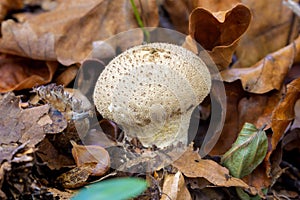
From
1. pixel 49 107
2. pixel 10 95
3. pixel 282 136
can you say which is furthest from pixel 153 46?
pixel 282 136

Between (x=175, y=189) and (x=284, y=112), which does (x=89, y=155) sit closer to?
(x=175, y=189)

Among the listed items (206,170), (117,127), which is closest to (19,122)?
(117,127)

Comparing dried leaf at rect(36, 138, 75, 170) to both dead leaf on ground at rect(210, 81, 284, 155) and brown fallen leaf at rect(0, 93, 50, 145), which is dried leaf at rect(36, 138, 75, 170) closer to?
brown fallen leaf at rect(0, 93, 50, 145)

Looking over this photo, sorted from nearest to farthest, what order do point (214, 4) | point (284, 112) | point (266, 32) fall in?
point (284, 112) → point (214, 4) → point (266, 32)

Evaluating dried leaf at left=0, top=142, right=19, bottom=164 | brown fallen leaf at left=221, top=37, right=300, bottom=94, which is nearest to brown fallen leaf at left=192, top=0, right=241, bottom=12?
brown fallen leaf at left=221, top=37, right=300, bottom=94

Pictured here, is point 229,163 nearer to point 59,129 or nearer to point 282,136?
point 282,136

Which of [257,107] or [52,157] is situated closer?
[52,157]
